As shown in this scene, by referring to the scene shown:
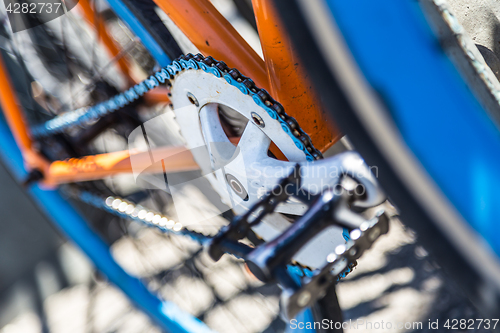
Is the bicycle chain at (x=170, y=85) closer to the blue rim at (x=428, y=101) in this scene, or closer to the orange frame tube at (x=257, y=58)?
the orange frame tube at (x=257, y=58)

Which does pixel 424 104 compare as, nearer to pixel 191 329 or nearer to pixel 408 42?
pixel 408 42

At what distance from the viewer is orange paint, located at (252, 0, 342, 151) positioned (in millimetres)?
454

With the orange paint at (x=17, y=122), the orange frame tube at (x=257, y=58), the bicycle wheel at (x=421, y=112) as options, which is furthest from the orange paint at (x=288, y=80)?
the orange paint at (x=17, y=122)

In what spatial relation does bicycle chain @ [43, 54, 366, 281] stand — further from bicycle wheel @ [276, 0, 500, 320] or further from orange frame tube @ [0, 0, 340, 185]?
bicycle wheel @ [276, 0, 500, 320]

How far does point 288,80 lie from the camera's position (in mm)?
485

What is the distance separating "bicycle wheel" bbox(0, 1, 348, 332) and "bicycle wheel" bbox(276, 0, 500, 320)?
1.83 feet

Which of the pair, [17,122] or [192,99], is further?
[17,122]

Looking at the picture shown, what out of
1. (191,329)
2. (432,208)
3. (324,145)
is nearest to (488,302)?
(432,208)

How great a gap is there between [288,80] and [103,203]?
49 centimetres

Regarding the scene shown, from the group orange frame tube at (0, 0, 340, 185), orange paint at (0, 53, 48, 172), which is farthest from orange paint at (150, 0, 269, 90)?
orange paint at (0, 53, 48, 172)

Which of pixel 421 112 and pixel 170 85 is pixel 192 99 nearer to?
pixel 170 85

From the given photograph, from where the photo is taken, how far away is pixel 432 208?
24 centimetres

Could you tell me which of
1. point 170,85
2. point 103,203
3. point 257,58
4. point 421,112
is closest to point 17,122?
point 103,203

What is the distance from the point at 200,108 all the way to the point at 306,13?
0.32m
